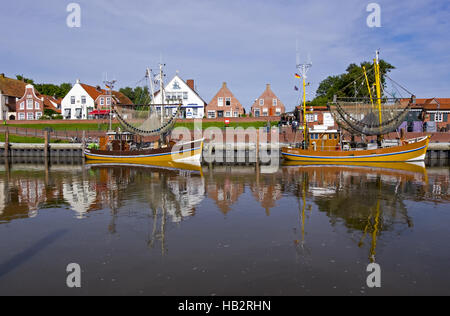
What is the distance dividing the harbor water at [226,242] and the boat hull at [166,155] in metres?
21.0

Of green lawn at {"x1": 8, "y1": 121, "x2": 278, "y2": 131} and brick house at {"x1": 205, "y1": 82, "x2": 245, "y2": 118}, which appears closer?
green lawn at {"x1": 8, "y1": 121, "x2": 278, "y2": 131}

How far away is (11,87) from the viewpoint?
278 feet

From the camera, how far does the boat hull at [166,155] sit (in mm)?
40969

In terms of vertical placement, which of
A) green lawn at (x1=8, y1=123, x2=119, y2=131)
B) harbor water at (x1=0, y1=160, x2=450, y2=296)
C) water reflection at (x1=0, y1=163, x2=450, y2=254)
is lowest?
harbor water at (x1=0, y1=160, x2=450, y2=296)

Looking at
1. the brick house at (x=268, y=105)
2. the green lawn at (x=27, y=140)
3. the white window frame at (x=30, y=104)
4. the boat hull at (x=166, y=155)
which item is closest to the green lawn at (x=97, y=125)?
the green lawn at (x=27, y=140)

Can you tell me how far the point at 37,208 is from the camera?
15.8 m

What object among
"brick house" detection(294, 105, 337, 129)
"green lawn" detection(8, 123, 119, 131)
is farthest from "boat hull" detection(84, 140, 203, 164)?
"brick house" detection(294, 105, 337, 129)

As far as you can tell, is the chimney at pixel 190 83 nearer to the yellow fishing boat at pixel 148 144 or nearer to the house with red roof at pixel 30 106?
the yellow fishing boat at pixel 148 144

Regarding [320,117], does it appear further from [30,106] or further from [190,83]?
[30,106]

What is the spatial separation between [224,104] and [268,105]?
10038mm

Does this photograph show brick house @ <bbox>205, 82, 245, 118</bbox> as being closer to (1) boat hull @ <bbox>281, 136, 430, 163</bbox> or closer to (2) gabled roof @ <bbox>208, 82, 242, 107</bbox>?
(2) gabled roof @ <bbox>208, 82, 242, 107</bbox>

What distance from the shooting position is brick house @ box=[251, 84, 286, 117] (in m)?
73.2

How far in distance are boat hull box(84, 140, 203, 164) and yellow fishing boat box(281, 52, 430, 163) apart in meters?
11.8
